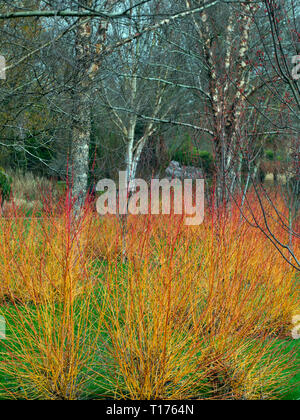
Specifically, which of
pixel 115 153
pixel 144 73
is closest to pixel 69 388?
pixel 144 73

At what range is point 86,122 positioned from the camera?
188 inches

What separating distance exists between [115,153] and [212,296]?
32.1 feet

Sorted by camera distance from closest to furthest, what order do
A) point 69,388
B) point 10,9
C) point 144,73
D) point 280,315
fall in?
point 69,388 → point 280,315 → point 10,9 → point 144,73

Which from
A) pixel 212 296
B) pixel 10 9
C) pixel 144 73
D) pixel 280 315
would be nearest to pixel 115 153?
pixel 144 73

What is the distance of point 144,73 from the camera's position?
33.4ft

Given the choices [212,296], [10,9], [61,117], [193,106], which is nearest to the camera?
[212,296]

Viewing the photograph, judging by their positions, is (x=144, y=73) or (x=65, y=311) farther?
(x=144, y=73)

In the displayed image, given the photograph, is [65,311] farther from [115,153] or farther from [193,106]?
[193,106]

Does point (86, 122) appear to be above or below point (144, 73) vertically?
below
